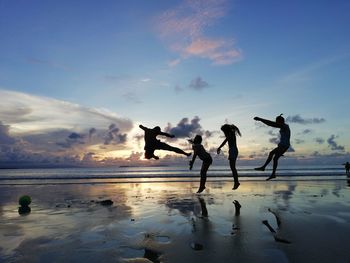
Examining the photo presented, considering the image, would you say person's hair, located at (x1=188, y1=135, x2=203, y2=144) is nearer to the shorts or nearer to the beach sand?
the shorts

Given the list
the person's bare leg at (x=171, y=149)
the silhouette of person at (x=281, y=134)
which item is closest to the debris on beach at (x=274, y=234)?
the silhouette of person at (x=281, y=134)

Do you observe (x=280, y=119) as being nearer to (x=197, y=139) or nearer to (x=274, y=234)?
(x=197, y=139)

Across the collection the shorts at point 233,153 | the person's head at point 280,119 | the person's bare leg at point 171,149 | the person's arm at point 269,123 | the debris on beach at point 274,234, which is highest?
the person's head at point 280,119

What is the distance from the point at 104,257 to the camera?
738 cm

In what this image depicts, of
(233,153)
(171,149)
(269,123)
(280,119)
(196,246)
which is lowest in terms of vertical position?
(196,246)

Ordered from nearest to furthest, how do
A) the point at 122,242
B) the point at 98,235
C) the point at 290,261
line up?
the point at 290,261 < the point at 122,242 < the point at 98,235

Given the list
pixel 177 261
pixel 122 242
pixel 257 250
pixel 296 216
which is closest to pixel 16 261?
pixel 122 242

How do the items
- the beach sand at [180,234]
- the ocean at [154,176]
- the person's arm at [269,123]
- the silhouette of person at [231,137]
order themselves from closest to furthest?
the beach sand at [180,234] < the person's arm at [269,123] < the silhouette of person at [231,137] < the ocean at [154,176]

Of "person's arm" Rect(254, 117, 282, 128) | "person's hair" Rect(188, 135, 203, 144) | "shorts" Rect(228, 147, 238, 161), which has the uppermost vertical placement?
"person's arm" Rect(254, 117, 282, 128)

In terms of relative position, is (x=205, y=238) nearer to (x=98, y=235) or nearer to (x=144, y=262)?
(x=144, y=262)

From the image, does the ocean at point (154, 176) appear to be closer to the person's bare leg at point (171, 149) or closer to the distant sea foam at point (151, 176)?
the distant sea foam at point (151, 176)

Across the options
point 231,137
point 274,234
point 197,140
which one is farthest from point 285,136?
point 274,234

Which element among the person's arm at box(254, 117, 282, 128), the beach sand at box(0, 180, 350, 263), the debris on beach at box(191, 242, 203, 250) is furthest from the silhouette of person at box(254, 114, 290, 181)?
the debris on beach at box(191, 242, 203, 250)

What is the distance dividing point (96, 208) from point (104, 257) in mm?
8195
